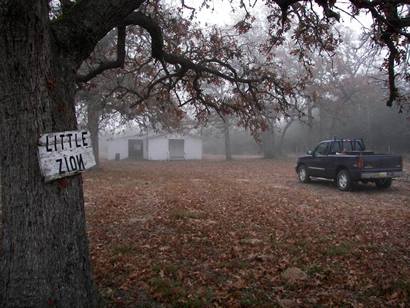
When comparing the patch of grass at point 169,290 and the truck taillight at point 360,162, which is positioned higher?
the truck taillight at point 360,162

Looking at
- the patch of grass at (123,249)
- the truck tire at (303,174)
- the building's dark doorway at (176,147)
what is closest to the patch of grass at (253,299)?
the patch of grass at (123,249)

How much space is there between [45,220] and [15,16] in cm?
187

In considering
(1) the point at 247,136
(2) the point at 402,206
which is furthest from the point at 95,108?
(1) the point at 247,136

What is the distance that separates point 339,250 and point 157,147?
37.8 m

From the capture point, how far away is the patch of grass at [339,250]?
6016mm

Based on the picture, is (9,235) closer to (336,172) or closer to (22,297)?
(22,297)

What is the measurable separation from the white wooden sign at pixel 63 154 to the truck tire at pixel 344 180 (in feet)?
39.5

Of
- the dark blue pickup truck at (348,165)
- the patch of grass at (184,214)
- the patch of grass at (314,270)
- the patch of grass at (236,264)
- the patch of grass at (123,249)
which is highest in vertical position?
the dark blue pickup truck at (348,165)

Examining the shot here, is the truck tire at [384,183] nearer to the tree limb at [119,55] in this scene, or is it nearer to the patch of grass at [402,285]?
the patch of grass at [402,285]

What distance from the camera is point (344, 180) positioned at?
45.9 feet

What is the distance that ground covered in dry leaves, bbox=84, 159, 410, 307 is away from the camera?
458cm

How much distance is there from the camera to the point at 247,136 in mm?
52062

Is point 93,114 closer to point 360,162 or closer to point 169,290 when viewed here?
point 360,162

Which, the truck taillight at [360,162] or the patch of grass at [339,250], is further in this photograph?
the truck taillight at [360,162]
